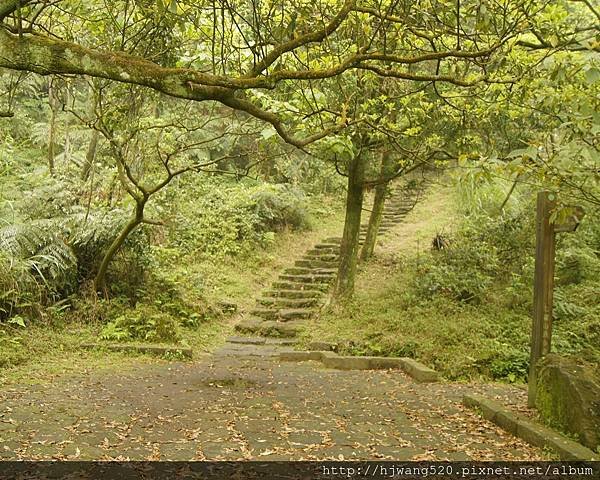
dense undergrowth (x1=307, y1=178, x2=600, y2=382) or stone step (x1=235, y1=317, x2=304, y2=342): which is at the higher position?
dense undergrowth (x1=307, y1=178, x2=600, y2=382)

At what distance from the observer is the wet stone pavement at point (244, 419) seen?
179 inches

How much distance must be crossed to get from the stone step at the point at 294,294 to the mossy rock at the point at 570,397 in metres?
7.37

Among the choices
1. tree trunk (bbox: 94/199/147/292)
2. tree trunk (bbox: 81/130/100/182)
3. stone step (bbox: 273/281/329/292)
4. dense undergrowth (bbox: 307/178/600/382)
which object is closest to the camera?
dense undergrowth (bbox: 307/178/600/382)

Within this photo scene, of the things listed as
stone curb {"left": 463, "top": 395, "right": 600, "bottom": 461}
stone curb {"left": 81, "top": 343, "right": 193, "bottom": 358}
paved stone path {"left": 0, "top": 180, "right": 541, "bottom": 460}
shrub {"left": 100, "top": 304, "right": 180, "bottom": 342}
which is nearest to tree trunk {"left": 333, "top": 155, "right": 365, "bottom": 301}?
paved stone path {"left": 0, "top": 180, "right": 541, "bottom": 460}

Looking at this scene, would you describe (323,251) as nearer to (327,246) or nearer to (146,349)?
(327,246)

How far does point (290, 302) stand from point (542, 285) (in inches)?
286

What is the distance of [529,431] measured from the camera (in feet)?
16.7

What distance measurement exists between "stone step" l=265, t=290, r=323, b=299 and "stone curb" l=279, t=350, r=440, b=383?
3180 mm

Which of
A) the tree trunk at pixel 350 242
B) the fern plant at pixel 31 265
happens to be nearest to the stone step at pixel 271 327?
the tree trunk at pixel 350 242

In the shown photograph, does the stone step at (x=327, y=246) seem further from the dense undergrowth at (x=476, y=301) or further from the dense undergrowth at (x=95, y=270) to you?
the dense undergrowth at (x=95, y=270)

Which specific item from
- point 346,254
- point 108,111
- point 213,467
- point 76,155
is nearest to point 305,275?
point 346,254

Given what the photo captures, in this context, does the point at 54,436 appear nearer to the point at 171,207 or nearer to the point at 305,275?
the point at 305,275

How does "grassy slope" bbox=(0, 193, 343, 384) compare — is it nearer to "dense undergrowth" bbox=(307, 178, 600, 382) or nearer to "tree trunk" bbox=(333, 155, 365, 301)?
"dense undergrowth" bbox=(307, 178, 600, 382)

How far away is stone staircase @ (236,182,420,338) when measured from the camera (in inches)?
441
